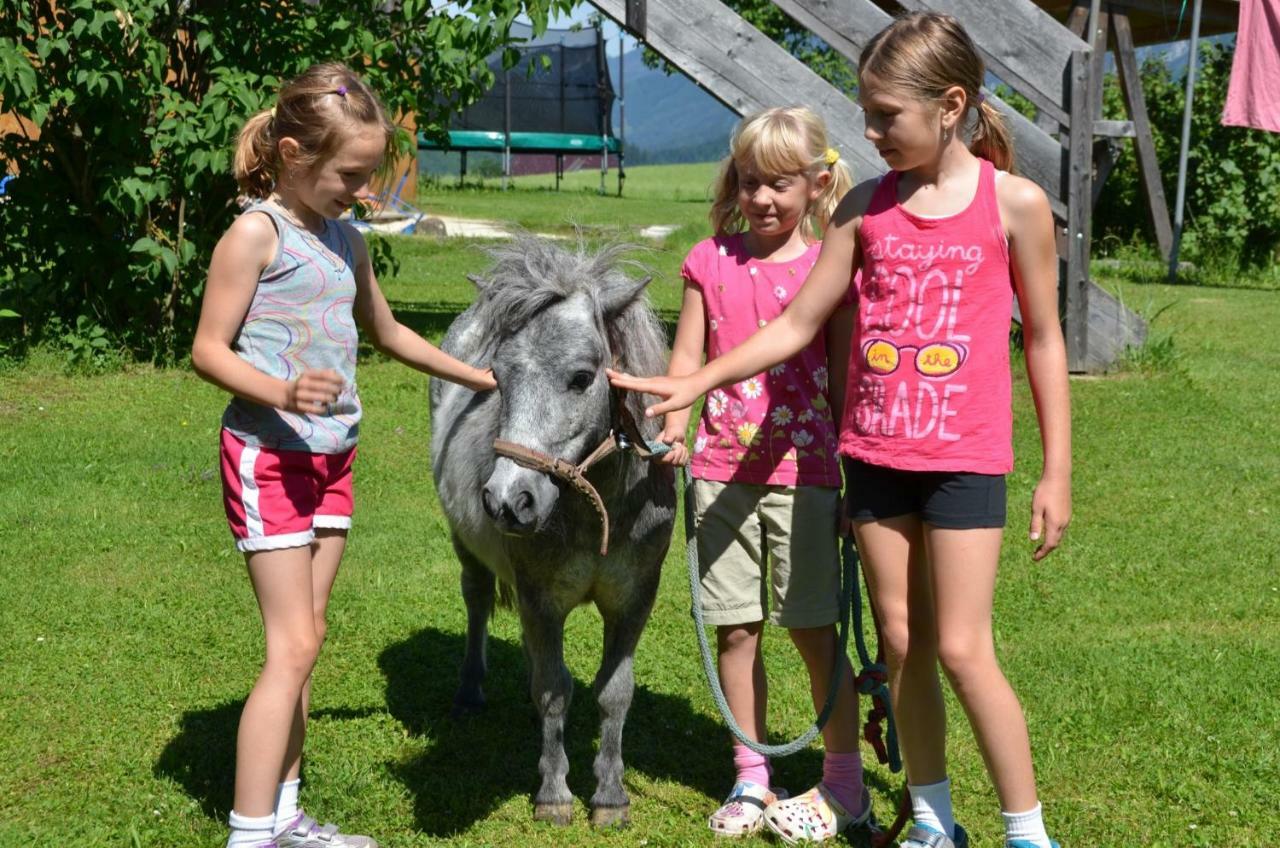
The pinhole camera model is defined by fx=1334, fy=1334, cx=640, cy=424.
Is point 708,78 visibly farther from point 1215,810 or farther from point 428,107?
point 1215,810

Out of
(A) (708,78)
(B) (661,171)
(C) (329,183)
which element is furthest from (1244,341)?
(B) (661,171)

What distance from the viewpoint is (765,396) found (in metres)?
3.88

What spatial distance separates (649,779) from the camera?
4438mm

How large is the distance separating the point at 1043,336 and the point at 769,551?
3.65ft

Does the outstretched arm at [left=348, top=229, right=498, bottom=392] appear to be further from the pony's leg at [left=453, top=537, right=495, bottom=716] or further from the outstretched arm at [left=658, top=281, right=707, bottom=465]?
the pony's leg at [left=453, top=537, right=495, bottom=716]

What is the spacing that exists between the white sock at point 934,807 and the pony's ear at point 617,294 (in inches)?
60.8

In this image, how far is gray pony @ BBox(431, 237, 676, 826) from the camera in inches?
138

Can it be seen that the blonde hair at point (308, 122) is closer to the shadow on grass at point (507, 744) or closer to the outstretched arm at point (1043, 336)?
the outstretched arm at point (1043, 336)

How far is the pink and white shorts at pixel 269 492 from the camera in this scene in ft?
11.0

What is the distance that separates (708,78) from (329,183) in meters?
6.37

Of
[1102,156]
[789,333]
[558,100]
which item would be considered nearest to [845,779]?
[789,333]

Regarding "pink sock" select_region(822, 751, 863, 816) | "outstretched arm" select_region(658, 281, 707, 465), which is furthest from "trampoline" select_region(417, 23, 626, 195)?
"pink sock" select_region(822, 751, 863, 816)

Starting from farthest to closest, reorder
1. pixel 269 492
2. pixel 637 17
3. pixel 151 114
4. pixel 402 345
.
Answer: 1. pixel 637 17
2. pixel 151 114
3. pixel 402 345
4. pixel 269 492

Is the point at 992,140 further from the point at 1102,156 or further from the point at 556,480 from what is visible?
the point at 1102,156
